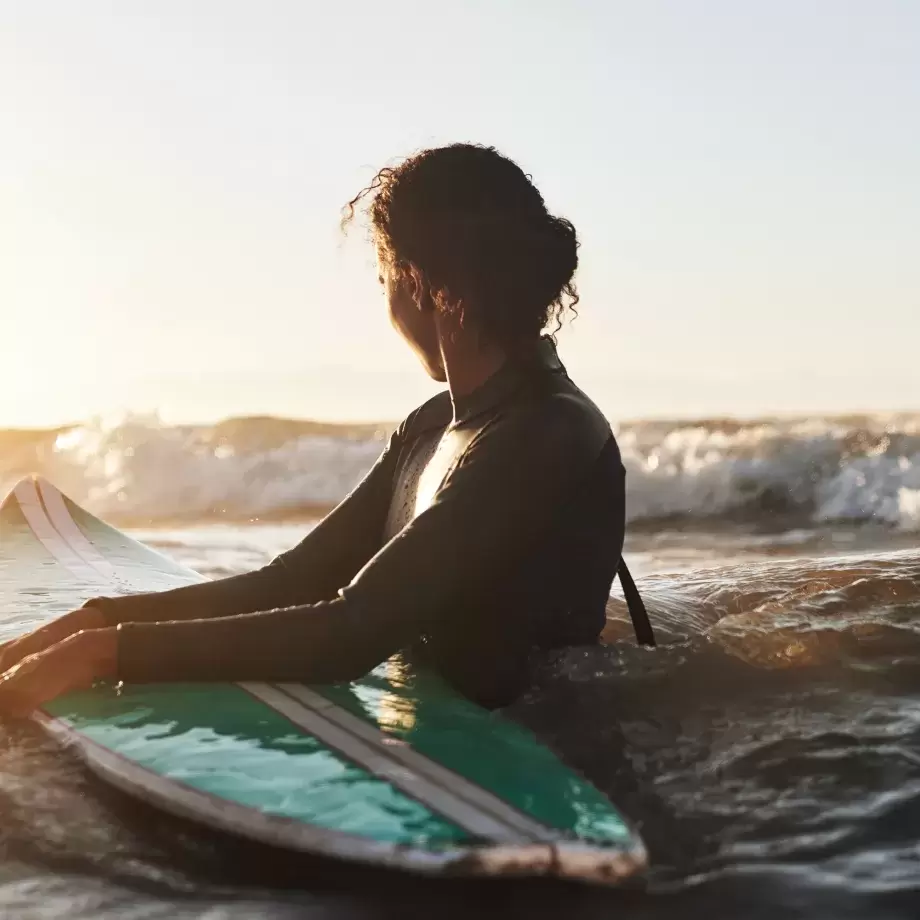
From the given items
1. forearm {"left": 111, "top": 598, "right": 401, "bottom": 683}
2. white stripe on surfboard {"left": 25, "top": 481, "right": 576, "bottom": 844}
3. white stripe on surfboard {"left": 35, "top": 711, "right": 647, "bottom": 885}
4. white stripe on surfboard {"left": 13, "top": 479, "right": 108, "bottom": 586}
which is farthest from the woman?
white stripe on surfboard {"left": 13, "top": 479, "right": 108, "bottom": 586}

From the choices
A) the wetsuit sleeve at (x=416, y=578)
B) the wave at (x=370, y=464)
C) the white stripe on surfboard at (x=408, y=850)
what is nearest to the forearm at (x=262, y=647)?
the wetsuit sleeve at (x=416, y=578)

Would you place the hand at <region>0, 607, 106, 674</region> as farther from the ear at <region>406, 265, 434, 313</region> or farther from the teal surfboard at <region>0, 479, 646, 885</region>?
the ear at <region>406, 265, 434, 313</region>

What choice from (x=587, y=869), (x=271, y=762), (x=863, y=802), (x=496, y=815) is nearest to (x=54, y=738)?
(x=271, y=762)

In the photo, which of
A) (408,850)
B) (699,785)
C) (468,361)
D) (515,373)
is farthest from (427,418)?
(408,850)

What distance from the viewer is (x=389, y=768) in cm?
177

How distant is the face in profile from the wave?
26.0 ft

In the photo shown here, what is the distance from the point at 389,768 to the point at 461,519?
0.42 meters

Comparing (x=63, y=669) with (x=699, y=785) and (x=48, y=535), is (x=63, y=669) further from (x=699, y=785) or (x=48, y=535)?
(x=48, y=535)

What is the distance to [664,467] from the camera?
11.1 meters

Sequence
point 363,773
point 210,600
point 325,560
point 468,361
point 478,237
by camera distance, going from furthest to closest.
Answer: point 325,560, point 210,600, point 468,361, point 478,237, point 363,773

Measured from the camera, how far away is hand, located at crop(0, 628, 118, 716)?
77.2 inches

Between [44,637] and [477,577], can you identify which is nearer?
[477,577]

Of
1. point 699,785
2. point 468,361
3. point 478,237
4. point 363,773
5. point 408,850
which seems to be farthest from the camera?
point 468,361

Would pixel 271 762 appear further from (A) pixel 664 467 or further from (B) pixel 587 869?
(A) pixel 664 467
